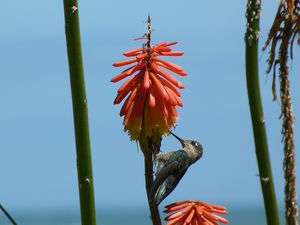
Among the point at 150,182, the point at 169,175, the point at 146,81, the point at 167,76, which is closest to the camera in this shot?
the point at 150,182

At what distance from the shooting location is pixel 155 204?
570 centimetres

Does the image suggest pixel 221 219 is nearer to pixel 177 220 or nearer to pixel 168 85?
pixel 177 220

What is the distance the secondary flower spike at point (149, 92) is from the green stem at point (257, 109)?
0.64m

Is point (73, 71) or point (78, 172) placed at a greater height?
point (73, 71)

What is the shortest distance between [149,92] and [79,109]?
3.01 feet

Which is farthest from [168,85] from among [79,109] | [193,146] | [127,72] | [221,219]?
[79,109]

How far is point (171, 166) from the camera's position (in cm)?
604

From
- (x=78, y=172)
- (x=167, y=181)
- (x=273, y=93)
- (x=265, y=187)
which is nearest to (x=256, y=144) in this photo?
(x=265, y=187)

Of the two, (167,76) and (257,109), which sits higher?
(167,76)

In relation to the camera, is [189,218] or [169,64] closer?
[189,218]

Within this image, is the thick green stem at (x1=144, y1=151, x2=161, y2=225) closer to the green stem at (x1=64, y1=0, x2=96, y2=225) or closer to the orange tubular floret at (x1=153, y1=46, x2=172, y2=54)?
the green stem at (x1=64, y1=0, x2=96, y2=225)

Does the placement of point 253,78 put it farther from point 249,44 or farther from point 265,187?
point 265,187

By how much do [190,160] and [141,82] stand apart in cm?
57

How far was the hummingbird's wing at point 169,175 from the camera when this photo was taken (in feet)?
18.9
